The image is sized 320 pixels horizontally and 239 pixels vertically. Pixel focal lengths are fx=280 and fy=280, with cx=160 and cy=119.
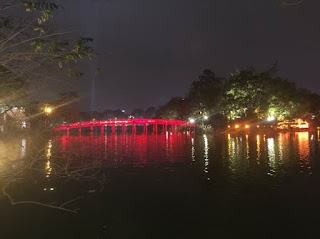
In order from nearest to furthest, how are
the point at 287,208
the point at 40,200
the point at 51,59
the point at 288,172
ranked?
1. the point at 51,59
2. the point at 287,208
3. the point at 40,200
4. the point at 288,172

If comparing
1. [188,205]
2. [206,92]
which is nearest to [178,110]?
[206,92]

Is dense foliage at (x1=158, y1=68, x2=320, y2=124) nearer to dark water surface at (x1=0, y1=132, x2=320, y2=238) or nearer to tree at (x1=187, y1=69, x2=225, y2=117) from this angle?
tree at (x1=187, y1=69, x2=225, y2=117)

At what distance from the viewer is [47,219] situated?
886cm

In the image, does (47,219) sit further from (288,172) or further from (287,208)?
(288,172)

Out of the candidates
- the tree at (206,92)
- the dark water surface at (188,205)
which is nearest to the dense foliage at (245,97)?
the tree at (206,92)

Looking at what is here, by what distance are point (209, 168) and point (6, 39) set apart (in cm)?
1334

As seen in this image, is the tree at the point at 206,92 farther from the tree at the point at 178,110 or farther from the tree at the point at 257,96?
the tree at the point at 178,110

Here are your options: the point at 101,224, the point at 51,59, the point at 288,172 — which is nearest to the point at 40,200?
the point at 101,224

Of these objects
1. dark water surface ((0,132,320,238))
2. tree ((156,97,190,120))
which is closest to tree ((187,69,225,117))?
tree ((156,97,190,120))

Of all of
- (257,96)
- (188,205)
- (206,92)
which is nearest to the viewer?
(188,205)

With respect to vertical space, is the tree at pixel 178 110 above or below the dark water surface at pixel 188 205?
above

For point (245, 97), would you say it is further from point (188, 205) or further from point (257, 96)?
point (188, 205)

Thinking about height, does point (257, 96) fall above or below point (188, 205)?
above

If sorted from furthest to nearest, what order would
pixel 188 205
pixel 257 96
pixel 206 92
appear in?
1. pixel 206 92
2. pixel 257 96
3. pixel 188 205
